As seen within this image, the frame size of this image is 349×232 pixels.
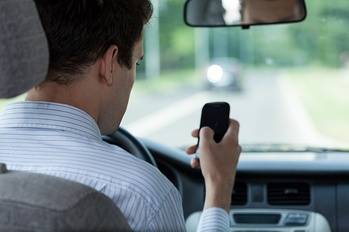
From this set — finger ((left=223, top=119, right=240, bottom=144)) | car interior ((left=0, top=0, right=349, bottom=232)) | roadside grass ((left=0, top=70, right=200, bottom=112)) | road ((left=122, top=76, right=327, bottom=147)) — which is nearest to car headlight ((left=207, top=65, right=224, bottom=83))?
road ((left=122, top=76, right=327, bottom=147))

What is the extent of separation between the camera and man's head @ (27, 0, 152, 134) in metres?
1.87

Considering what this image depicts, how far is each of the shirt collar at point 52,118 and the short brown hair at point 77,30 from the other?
0.26ft

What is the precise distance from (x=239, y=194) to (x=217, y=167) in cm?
178

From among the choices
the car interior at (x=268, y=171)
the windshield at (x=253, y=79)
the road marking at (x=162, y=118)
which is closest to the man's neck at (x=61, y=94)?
the windshield at (x=253, y=79)

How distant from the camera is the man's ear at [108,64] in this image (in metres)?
1.93

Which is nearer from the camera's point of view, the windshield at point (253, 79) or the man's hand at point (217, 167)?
the man's hand at point (217, 167)

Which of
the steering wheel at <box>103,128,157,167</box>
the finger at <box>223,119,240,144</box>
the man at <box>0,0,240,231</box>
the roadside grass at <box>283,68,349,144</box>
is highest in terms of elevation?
the man at <box>0,0,240,231</box>

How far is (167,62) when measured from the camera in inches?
520

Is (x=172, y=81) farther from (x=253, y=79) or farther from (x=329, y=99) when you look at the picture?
(x=329, y=99)

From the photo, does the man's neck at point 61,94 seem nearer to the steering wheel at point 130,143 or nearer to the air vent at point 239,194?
the steering wheel at point 130,143

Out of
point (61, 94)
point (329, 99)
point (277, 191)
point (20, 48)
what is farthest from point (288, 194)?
point (329, 99)

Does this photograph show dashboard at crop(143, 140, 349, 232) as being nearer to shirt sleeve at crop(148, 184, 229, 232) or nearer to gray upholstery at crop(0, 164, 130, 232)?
shirt sleeve at crop(148, 184, 229, 232)

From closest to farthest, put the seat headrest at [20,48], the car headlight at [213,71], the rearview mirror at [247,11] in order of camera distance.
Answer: the seat headrest at [20,48] → the rearview mirror at [247,11] → the car headlight at [213,71]

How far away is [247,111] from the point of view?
12805mm
